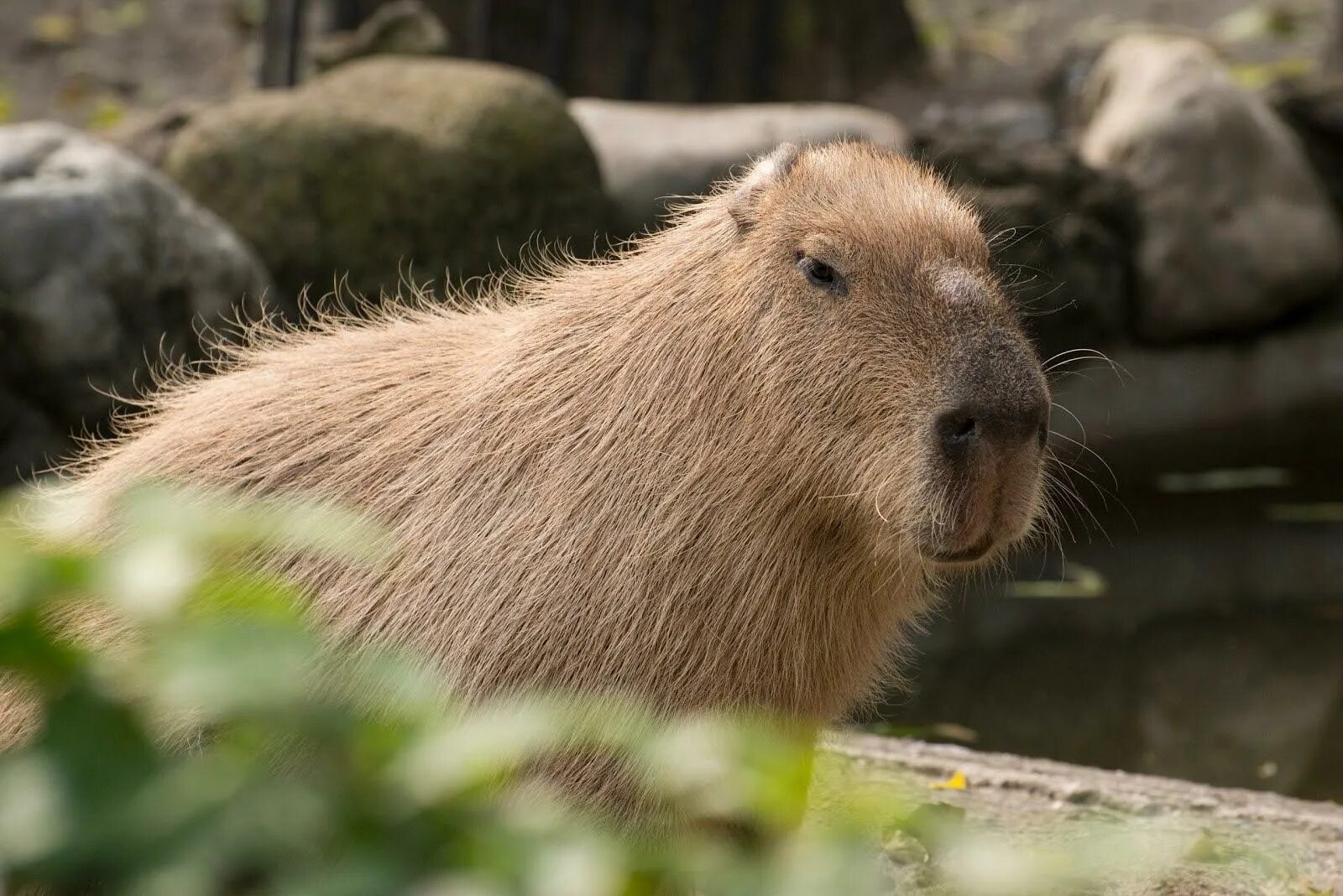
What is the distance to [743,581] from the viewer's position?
8.61 feet

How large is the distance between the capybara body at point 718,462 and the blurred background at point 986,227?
141cm

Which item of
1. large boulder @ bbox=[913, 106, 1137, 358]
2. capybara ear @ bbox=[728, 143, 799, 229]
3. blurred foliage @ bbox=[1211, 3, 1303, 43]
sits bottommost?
large boulder @ bbox=[913, 106, 1137, 358]

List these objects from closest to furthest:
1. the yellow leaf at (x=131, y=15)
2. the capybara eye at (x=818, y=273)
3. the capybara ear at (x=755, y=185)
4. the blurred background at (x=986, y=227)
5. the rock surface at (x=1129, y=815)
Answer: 1. the capybara eye at (x=818, y=273)
2. the capybara ear at (x=755, y=185)
3. the rock surface at (x=1129, y=815)
4. the blurred background at (x=986, y=227)
5. the yellow leaf at (x=131, y=15)

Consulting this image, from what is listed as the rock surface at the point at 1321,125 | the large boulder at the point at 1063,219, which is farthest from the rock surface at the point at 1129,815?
the rock surface at the point at 1321,125

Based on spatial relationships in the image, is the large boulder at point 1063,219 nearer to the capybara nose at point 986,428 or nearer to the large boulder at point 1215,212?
the large boulder at point 1215,212

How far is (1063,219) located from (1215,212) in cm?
99

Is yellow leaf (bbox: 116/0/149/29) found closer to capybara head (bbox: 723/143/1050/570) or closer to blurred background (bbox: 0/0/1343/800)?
blurred background (bbox: 0/0/1343/800)

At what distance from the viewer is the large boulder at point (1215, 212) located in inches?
319

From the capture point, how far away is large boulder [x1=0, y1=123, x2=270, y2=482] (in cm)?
488

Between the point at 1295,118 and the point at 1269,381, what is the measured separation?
4.68 feet

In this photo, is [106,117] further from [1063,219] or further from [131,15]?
[1063,219]

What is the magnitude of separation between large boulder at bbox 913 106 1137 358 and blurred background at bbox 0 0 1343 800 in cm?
2

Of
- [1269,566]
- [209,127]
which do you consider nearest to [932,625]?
[1269,566]

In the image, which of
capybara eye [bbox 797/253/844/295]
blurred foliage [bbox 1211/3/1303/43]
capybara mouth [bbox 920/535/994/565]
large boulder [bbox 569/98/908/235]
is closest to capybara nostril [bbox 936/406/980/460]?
capybara mouth [bbox 920/535/994/565]
